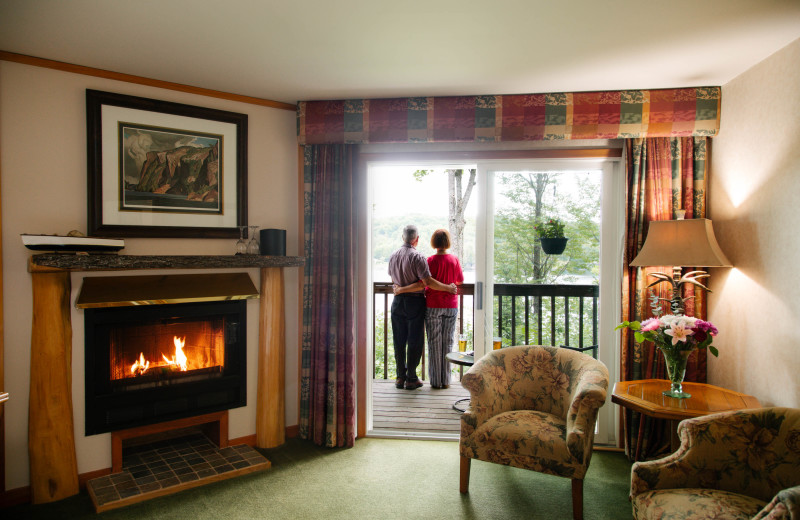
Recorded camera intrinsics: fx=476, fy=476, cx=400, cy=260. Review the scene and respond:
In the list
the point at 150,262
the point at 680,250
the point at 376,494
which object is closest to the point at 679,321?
the point at 680,250

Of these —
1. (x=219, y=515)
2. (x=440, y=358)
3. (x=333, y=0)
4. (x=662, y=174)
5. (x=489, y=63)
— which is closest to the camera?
(x=333, y=0)

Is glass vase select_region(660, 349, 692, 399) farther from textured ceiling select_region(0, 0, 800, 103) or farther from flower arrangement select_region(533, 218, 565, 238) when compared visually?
textured ceiling select_region(0, 0, 800, 103)

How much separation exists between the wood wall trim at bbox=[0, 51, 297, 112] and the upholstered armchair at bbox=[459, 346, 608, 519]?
91.7 inches

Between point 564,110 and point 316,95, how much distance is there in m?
1.68

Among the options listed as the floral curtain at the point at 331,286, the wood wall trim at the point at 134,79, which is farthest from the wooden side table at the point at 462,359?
the wood wall trim at the point at 134,79

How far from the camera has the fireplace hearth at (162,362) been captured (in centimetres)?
280

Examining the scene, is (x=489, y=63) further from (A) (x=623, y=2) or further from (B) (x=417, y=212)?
(B) (x=417, y=212)

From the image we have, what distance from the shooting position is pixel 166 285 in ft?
9.77

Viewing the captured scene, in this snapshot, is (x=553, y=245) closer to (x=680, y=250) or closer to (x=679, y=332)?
(x=680, y=250)

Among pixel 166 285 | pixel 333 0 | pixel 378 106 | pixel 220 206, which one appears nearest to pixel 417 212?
pixel 378 106

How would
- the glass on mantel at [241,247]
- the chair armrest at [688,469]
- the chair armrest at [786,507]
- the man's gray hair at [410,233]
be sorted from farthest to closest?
the man's gray hair at [410,233], the glass on mantel at [241,247], the chair armrest at [688,469], the chair armrest at [786,507]

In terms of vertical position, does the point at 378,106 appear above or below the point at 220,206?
above

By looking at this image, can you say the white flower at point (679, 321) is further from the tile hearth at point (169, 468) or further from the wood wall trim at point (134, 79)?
the wood wall trim at point (134, 79)

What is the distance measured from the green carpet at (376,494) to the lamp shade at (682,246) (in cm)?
136
